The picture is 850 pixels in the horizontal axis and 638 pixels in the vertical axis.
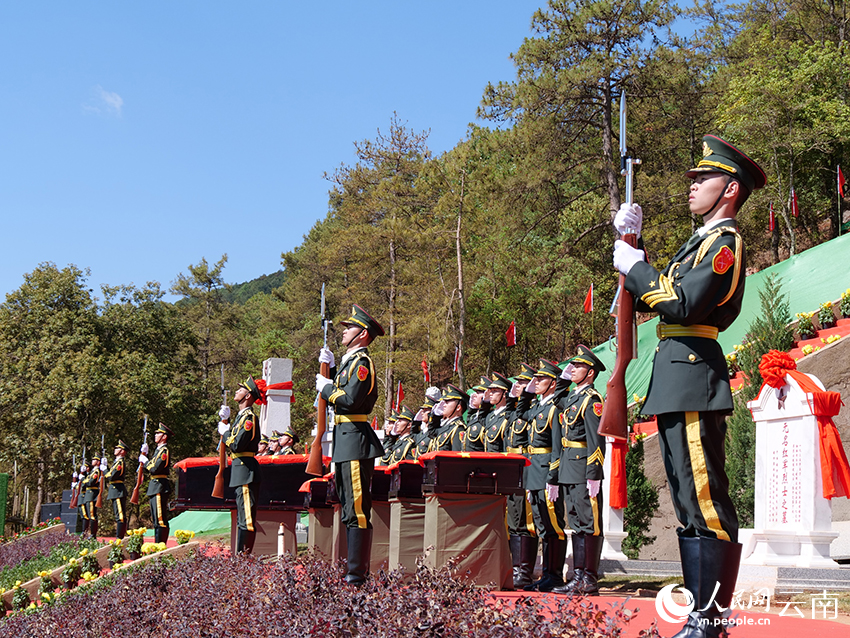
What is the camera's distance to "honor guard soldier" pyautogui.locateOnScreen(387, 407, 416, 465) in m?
12.1

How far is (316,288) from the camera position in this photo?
165 feet

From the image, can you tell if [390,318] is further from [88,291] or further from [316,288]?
[316,288]

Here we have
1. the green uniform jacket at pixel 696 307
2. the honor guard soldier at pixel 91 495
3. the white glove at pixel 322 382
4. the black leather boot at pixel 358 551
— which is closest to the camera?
the green uniform jacket at pixel 696 307

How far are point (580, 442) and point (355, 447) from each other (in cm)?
239

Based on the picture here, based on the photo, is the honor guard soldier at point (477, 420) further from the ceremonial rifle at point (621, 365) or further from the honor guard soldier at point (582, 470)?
the ceremonial rifle at point (621, 365)

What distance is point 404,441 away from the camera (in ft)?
41.1

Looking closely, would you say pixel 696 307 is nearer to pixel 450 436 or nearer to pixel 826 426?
pixel 826 426

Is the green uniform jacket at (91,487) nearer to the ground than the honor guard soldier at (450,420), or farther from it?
nearer to the ground

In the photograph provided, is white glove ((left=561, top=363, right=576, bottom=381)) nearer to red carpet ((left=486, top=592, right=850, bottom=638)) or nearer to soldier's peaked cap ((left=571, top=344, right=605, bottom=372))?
soldier's peaked cap ((left=571, top=344, right=605, bottom=372))

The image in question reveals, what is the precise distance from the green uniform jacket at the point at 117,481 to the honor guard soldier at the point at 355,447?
1463 centimetres

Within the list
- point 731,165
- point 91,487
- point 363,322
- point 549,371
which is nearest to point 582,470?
point 549,371

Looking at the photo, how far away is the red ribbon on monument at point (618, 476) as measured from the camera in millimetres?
9570

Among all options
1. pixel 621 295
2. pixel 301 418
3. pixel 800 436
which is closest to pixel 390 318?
pixel 301 418

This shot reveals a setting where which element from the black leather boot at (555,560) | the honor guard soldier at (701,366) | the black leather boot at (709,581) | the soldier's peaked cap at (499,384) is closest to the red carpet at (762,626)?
the black leather boot at (709,581)
